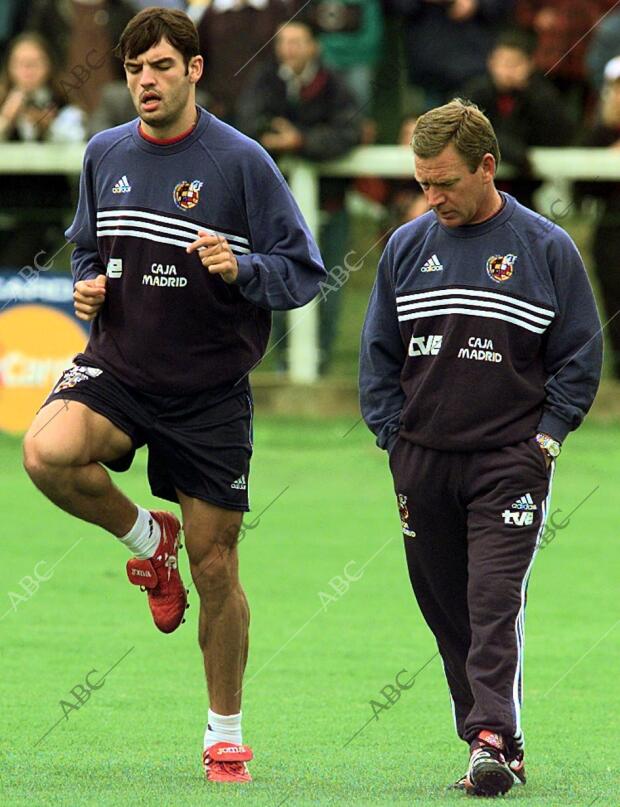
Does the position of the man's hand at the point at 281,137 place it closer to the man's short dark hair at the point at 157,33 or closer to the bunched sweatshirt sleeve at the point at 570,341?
the man's short dark hair at the point at 157,33

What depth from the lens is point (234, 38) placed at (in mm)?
15047

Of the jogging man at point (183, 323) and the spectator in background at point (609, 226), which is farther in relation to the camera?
the spectator in background at point (609, 226)

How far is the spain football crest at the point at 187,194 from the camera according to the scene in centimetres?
→ 623

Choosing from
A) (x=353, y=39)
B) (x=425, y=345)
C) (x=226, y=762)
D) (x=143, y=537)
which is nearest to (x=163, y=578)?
(x=143, y=537)

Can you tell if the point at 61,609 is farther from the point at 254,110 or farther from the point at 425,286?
the point at 254,110

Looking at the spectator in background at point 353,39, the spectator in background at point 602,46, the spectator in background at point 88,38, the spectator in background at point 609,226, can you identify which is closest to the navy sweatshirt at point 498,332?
the spectator in background at point 609,226

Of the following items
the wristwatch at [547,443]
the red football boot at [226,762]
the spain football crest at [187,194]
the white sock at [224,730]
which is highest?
the spain football crest at [187,194]

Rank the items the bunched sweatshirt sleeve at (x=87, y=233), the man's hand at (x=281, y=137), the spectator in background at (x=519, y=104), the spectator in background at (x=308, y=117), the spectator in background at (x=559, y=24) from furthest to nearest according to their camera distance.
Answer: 1. the spectator in background at (x=559, y=24)
2. the man's hand at (x=281, y=137)
3. the spectator in background at (x=308, y=117)
4. the spectator in background at (x=519, y=104)
5. the bunched sweatshirt sleeve at (x=87, y=233)

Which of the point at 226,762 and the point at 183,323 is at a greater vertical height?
the point at 183,323

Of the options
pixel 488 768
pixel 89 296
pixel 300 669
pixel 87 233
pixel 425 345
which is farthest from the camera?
pixel 300 669

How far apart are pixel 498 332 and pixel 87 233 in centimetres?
152

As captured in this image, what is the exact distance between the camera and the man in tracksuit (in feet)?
19.2

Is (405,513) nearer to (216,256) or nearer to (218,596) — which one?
(218,596)

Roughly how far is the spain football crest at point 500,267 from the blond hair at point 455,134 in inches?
12.0
